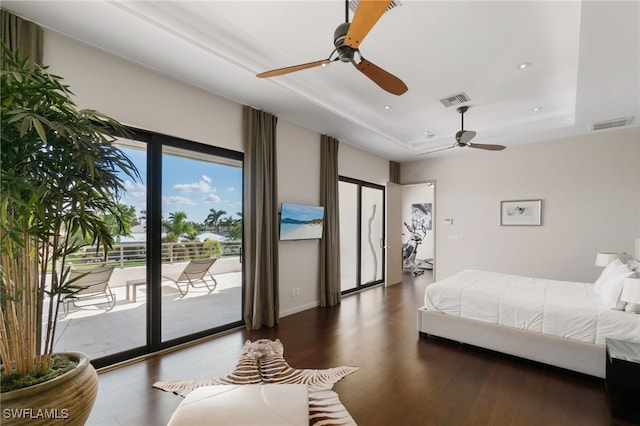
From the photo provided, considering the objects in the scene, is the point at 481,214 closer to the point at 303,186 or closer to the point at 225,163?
the point at 303,186

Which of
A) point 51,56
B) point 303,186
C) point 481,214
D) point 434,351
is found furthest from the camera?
point 481,214

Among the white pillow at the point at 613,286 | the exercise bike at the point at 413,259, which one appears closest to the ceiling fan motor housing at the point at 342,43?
the white pillow at the point at 613,286

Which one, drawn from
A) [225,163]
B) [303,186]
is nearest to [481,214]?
[303,186]

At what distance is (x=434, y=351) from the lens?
320 cm

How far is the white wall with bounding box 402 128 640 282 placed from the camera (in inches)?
183

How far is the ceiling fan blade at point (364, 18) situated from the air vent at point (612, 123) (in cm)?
466

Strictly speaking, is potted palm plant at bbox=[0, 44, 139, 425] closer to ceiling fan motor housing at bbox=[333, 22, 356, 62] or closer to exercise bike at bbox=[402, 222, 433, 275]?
ceiling fan motor housing at bbox=[333, 22, 356, 62]

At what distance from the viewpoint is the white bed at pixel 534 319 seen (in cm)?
257

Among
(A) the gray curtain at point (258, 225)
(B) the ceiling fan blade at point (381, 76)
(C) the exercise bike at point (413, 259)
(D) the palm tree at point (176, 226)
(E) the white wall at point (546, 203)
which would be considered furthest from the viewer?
(C) the exercise bike at point (413, 259)

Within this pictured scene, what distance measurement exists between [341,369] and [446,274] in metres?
4.51

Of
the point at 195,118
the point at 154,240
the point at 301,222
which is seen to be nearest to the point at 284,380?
the point at 154,240

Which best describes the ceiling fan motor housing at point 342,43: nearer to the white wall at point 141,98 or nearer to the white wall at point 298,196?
the white wall at point 141,98

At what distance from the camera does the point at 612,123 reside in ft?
13.9

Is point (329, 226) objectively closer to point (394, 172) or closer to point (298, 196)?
point (298, 196)
